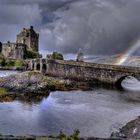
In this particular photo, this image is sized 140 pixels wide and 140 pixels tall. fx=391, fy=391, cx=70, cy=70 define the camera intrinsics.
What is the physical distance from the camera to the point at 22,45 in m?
166

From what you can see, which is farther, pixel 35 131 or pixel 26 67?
pixel 26 67

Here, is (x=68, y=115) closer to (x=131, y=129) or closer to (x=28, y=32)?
(x=131, y=129)

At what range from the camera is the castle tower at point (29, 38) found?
182350 mm

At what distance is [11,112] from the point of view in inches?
1870

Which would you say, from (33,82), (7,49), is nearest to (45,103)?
(33,82)

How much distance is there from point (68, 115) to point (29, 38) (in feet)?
454

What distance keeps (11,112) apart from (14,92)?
17810 mm

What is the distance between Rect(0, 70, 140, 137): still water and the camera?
3828cm

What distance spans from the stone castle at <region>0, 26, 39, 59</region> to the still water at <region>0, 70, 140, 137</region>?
101561 mm

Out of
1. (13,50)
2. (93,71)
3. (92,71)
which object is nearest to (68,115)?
(93,71)

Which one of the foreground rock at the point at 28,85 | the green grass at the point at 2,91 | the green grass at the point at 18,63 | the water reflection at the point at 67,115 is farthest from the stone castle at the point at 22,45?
the water reflection at the point at 67,115

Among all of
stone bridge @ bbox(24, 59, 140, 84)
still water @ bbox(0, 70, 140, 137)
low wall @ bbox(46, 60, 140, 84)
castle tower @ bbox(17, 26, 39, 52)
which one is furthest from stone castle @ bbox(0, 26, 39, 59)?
still water @ bbox(0, 70, 140, 137)

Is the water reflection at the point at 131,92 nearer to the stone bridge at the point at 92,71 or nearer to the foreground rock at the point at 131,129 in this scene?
the stone bridge at the point at 92,71

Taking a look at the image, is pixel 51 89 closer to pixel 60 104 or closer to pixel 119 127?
pixel 60 104
